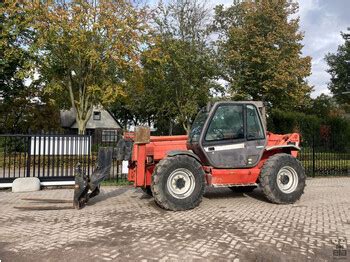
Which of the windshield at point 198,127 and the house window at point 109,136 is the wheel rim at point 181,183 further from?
the house window at point 109,136

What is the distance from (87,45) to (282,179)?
49.3 ft

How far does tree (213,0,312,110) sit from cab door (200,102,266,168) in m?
23.7

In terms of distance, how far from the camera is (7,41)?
72.4ft

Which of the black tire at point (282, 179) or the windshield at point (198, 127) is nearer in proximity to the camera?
the black tire at point (282, 179)

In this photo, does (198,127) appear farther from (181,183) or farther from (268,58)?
(268,58)

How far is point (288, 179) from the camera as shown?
899 cm

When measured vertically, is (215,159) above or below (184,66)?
below

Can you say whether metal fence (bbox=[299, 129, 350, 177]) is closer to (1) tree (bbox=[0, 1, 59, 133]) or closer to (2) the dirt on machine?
(2) the dirt on machine

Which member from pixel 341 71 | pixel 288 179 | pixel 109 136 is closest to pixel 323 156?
pixel 288 179

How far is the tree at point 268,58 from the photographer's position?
33.0m

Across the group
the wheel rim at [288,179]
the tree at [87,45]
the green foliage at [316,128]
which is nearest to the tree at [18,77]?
the tree at [87,45]

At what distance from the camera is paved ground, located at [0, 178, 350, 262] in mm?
5262

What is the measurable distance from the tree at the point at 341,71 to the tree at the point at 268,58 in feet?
38.7

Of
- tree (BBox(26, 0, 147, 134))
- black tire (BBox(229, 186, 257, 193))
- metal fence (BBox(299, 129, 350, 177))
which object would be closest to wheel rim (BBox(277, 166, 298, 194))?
black tire (BBox(229, 186, 257, 193))
